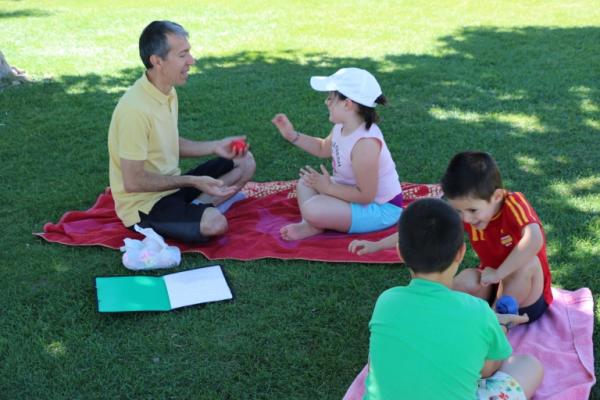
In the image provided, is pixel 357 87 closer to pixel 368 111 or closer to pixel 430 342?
pixel 368 111

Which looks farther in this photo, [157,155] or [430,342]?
[157,155]

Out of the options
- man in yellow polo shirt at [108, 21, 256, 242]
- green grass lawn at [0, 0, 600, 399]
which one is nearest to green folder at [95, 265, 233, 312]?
green grass lawn at [0, 0, 600, 399]

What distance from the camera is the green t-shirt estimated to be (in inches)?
95.0

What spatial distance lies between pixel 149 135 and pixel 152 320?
4.71ft

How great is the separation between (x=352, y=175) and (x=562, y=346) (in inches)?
73.2

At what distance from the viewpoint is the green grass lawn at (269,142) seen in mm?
3592

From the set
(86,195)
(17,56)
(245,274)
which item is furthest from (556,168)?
(17,56)

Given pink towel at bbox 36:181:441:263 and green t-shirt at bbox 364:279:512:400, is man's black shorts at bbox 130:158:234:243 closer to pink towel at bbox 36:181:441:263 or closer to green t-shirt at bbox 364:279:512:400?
pink towel at bbox 36:181:441:263

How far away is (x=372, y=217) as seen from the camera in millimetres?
4812

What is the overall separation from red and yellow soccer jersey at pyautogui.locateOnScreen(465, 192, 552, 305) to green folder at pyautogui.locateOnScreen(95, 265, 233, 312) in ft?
4.77

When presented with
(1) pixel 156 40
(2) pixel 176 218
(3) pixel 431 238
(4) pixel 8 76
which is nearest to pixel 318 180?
(2) pixel 176 218

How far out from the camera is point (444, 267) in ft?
8.36

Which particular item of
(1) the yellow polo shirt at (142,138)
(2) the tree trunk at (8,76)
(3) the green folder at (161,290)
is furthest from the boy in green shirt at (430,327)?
(2) the tree trunk at (8,76)

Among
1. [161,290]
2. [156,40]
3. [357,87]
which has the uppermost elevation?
[156,40]
